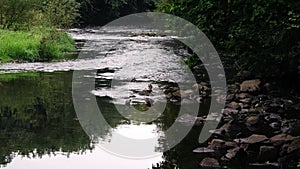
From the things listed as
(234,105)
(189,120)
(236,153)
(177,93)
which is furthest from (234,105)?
(236,153)

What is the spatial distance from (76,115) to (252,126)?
3629 millimetres

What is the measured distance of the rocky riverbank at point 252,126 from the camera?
7793 millimetres

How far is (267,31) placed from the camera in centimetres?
1138

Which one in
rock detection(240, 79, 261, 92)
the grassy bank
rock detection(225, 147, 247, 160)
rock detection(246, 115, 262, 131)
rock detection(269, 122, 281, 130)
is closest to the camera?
rock detection(225, 147, 247, 160)

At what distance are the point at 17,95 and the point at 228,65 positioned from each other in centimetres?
665

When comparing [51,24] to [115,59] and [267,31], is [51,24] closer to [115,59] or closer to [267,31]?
[115,59]

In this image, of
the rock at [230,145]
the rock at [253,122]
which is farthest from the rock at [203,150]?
the rock at [253,122]

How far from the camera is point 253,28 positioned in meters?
11.6

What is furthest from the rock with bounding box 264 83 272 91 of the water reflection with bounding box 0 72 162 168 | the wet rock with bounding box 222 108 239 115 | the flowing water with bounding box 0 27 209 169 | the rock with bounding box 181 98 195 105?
the water reflection with bounding box 0 72 162 168

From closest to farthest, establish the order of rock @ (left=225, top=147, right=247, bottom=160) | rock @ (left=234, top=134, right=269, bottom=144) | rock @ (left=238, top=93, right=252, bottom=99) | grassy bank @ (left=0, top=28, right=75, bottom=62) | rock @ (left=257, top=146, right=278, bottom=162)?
rock @ (left=257, top=146, right=278, bottom=162) → rock @ (left=225, top=147, right=247, bottom=160) → rock @ (left=234, top=134, right=269, bottom=144) → rock @ (left=238, top=93, right=252, bottom=99) → grassy bank @ (left=0, top=28, right=75, bottom=62)

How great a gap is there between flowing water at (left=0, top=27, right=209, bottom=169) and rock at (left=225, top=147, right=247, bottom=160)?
49cm

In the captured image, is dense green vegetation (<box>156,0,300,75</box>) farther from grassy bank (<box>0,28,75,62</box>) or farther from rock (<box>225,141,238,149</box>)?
grassy bank (<box>0,28,75,62</box>)

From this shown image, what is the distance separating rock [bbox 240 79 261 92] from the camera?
12.7 meters

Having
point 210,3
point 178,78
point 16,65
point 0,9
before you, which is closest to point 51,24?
point 0,9
